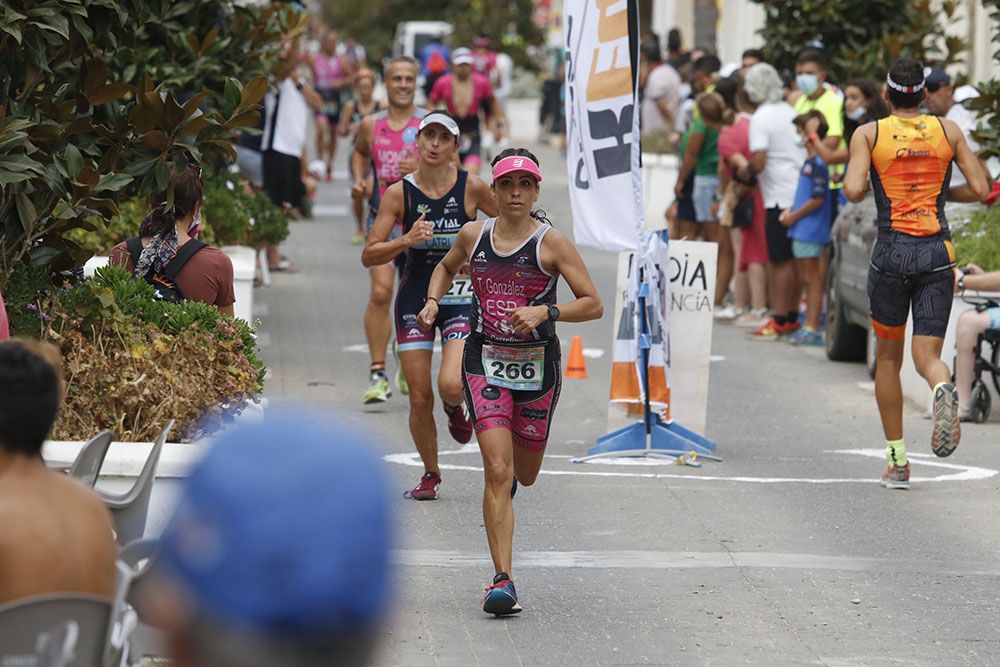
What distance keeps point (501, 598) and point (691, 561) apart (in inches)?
51.7

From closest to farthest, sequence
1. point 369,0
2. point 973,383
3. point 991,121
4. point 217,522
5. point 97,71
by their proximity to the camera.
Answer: point 217,522, point 97,71, point 973,383, point 991,121, point 369,0

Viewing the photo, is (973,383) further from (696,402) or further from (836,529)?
(836,529)

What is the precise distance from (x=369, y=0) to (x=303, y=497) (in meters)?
52.2

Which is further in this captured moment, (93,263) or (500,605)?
(93,263)

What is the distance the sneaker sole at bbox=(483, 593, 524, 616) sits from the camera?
259 inches

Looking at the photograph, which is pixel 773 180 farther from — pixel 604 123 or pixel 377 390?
pixel 604 123

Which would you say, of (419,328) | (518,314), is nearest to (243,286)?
(419,328)

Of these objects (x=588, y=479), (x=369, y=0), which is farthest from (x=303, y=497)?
(x=369, y=0)

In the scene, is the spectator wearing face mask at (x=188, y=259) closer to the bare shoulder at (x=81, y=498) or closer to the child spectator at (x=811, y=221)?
the bare shoulder at (x=81, y=498)

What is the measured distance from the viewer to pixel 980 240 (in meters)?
12.1

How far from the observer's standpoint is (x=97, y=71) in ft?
26.5

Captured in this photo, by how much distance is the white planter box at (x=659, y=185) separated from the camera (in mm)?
23703

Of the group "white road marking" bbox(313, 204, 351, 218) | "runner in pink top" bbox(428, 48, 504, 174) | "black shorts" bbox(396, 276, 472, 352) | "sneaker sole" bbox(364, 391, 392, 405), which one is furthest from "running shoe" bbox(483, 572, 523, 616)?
"white road marking" bbox(313, 204, 351, 218)

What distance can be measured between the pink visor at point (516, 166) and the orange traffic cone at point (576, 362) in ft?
18.6
